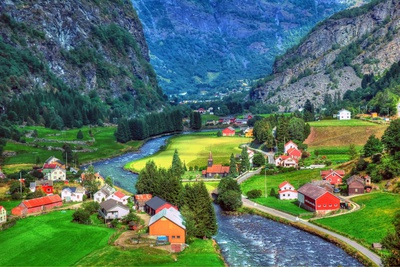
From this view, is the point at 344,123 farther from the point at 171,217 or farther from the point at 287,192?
the point at 171,217

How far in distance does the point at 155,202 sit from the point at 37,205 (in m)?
17.9

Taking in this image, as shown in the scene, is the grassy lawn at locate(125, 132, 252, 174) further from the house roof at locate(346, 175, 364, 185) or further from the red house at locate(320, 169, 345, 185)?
the house roof at locate(346, 175, 364, 185)

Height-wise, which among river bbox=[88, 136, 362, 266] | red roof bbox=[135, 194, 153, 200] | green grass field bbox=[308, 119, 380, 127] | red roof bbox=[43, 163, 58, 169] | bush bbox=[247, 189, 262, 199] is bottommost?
river bbox=[88, 136, 362, 266]

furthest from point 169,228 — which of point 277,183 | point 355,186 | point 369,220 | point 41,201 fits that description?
point 277,183

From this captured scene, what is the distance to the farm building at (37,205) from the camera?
3209 inches

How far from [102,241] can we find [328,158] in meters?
63.0

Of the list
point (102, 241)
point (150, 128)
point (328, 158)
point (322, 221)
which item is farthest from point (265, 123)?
point (102, 241)

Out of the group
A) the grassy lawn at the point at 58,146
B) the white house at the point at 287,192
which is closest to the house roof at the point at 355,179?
the white house at the point at 287,192

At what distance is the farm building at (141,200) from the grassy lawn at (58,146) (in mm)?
37622

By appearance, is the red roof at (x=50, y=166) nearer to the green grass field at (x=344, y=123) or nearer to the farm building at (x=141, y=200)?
the farm building at (x=141, y=200)

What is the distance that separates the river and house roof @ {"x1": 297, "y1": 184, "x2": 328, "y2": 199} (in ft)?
25.3

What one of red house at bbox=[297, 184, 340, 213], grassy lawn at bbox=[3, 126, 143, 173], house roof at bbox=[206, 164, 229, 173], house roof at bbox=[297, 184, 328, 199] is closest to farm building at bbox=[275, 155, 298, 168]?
house roof at bbox=[206, 164, 229, 173]

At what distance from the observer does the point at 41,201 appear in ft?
282

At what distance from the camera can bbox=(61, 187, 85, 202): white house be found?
93750 millimetres
